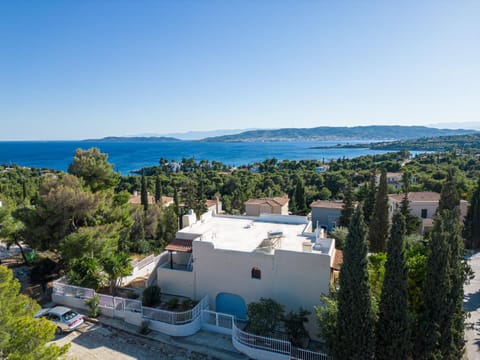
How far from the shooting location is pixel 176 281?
15375mm

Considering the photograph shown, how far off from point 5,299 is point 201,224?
11.6m

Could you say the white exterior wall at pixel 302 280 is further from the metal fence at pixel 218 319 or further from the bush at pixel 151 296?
the bush at pixel 151 296

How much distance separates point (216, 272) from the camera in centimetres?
1445

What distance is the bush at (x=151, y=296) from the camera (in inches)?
564

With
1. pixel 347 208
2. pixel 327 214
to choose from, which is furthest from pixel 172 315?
pixel 327 214

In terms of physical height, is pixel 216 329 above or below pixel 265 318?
below

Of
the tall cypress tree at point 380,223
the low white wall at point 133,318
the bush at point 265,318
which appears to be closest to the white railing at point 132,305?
the low white wall at point 133,318

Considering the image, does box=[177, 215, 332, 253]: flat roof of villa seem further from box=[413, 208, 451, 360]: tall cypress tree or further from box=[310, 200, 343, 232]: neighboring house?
box=[310, 200, 343, 232]: neighboring house

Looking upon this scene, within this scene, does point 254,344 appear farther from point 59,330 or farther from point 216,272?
point 59,330

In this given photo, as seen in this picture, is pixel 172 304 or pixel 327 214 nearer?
pixel 172 304

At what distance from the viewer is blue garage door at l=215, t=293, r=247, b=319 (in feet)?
47.2

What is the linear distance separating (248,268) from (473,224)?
25.6 meters

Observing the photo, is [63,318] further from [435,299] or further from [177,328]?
[435,299]

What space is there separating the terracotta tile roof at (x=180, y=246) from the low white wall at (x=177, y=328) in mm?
3483
